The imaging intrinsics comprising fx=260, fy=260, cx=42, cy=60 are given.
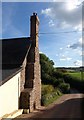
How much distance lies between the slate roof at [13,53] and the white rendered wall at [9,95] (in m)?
1.04

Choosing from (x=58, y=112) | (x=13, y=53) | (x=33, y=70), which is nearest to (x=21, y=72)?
(x=33, y=70)

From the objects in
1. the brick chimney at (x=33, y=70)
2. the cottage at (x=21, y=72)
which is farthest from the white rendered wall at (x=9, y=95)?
the brick chimney at (x=33, y=70)

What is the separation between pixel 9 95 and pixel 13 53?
27.1 feet

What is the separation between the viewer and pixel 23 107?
83.9 ft

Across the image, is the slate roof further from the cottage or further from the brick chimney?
the brick chimney

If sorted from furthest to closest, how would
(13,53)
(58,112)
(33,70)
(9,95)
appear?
(13,53)
(33,70)
(58,112)
(9,95)

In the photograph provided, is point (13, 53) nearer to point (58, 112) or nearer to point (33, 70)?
point (33, 70)

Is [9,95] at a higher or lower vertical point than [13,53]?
lower

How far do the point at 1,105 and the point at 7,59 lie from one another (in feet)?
30.0

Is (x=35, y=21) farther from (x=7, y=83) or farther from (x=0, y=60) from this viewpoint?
(x=7, y=83)

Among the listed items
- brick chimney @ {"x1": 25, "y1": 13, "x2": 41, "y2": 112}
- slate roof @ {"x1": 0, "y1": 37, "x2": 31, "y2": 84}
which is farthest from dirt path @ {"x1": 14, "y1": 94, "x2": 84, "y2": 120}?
slate roof @ {"x1": 0, "y1": 37, "x2": 31, "y2": 84}

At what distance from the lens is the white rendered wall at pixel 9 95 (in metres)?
19.9

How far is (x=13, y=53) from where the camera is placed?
95.3 ft

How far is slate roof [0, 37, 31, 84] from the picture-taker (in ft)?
82.8
